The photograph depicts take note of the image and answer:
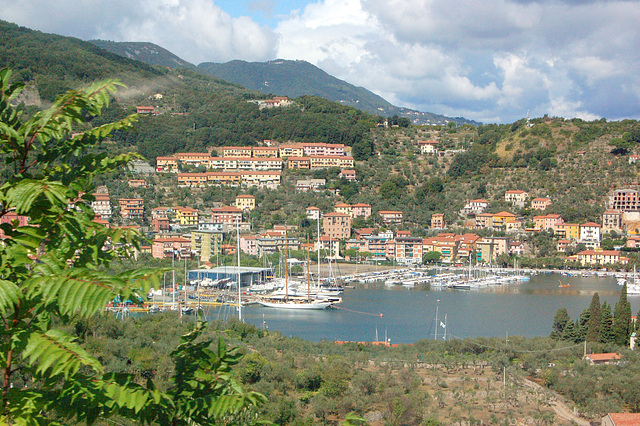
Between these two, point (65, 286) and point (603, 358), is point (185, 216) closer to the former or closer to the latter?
point (603, 358)

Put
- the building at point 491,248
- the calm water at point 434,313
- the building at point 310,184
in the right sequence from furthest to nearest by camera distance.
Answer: the building at point 310,184 < the building at point 491,248 < the calm water at point 434,313

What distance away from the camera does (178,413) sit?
40.3 inches

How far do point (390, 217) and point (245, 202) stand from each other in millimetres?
7419

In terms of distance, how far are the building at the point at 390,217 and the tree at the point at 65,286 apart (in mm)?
29539

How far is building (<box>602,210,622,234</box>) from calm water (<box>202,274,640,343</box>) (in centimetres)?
747

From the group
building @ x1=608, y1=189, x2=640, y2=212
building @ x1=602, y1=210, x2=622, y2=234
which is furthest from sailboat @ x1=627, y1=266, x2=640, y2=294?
building @ x1=608, y1=189, x2=640, y2=212

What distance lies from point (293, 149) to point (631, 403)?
31656 millimetres

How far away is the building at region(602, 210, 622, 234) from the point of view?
94.7 ft

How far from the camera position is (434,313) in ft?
55.1

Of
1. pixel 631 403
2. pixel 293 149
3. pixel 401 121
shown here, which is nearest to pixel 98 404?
pixel 631 403

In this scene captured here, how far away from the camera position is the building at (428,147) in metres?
38.8

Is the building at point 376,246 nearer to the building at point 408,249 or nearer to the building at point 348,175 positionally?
the building at point 408,249

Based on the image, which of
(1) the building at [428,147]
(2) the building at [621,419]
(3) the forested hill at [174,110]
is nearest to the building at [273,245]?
(3) the forested hill at [174,110]

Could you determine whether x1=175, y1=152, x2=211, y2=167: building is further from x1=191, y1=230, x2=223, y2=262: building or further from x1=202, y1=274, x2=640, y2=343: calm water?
x1=202, y1=274, x2=640, y2=343: calm water
